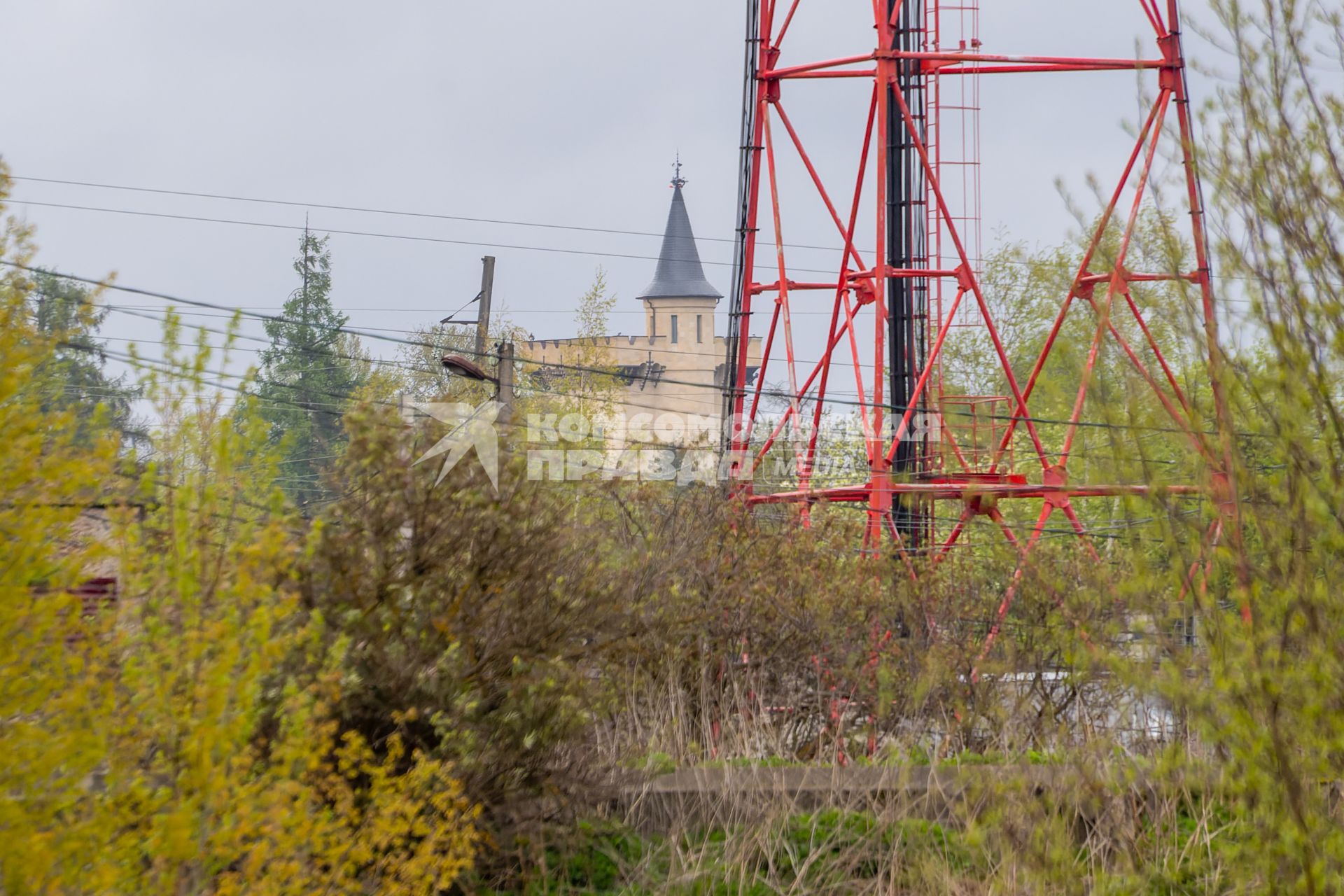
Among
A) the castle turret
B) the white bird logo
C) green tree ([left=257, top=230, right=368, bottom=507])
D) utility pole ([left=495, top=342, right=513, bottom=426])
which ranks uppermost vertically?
the castle turret

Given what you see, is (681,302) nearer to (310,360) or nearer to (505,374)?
(310,360)

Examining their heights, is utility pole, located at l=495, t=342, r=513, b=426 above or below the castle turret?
below

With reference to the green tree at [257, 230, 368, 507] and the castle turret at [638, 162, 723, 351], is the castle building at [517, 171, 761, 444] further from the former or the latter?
the green tree at [257, 230, 368, 507]

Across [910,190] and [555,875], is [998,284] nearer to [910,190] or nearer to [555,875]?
[910,190]

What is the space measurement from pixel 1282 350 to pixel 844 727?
6.99 meters

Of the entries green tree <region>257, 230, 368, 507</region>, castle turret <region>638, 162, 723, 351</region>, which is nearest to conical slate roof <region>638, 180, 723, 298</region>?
castle turret <region>638, 162, 723, 351</region>

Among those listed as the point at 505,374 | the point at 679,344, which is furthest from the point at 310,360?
the point at 505,374

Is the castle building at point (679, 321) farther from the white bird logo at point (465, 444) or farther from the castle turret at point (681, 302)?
the white bird logo at point (465, 444)

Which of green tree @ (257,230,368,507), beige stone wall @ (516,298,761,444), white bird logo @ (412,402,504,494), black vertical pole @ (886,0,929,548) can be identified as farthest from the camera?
beige stone wall @ (516,298,761,444)

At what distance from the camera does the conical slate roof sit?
72.2 meters

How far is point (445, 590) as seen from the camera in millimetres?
6547

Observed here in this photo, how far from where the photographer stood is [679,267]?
244ft

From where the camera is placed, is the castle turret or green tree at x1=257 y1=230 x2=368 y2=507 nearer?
green tree at x1=257 y1=230 x2=368 y2=507

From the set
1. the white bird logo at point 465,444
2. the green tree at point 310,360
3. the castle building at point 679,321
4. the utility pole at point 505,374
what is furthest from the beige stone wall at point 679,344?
the white bird logo at point 465,444
